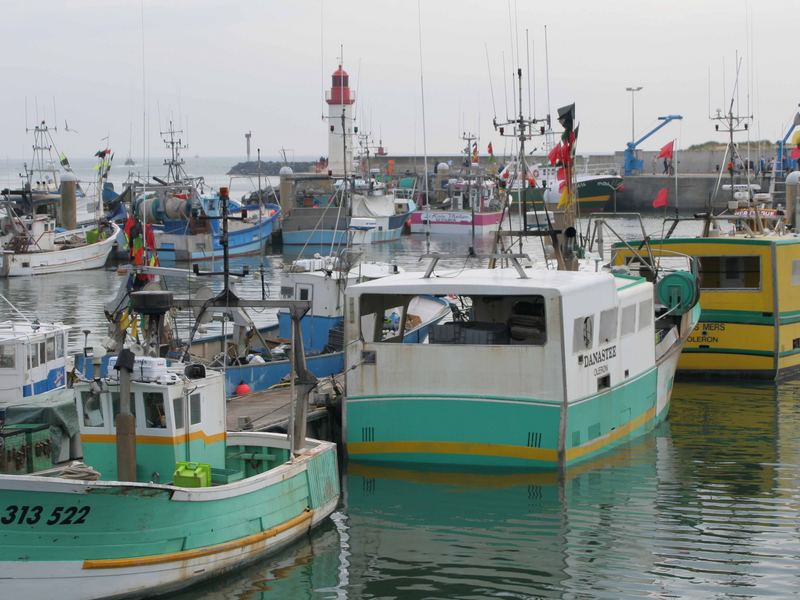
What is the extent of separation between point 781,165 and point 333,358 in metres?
66.9

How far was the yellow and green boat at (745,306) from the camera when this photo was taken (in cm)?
2714

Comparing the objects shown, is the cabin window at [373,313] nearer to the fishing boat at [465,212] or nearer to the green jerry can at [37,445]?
the green jerry can at [37,445]

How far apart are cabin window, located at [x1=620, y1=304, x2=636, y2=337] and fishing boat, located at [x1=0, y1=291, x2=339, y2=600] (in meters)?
6.19

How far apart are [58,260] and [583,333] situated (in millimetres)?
44276

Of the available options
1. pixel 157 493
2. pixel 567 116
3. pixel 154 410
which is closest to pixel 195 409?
pixel 154 410

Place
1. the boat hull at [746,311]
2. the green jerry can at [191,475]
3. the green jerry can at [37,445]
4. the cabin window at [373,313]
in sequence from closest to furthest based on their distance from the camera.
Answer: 1. the green jerry can at [191,475]
2. the green jerry can at [37,445]
3. the cabin window at [373,313]
4. the boat hull at [746,311]

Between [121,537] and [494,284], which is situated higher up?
[494,284]

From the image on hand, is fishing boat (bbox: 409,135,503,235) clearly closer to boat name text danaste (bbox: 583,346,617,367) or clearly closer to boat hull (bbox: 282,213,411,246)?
boat hull (bbox: 282,213,411,246)

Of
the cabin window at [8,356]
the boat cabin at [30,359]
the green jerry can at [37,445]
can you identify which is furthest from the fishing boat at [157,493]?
the cabin window at [8,356]

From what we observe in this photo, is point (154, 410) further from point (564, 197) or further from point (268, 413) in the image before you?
point (564, 197)

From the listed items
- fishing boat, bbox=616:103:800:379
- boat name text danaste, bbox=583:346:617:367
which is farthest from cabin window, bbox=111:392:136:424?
fishing boat, bbox=616:103:800:379

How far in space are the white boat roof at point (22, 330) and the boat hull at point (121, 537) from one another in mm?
8244

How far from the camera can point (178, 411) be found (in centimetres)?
1474

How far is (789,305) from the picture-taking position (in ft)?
89.9
